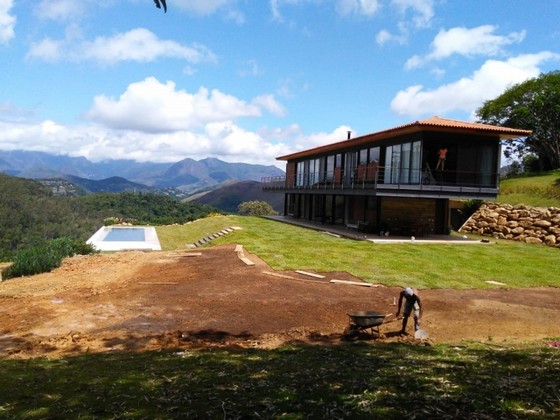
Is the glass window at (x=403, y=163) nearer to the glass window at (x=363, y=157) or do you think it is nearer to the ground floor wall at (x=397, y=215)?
the ground floor wall at (x=397, y=215)

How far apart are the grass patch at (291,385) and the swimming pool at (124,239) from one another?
1921 centimetres

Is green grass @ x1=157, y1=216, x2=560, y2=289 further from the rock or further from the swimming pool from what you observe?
the swimming pool

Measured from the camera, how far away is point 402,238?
25844 millimetres

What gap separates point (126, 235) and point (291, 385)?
30.5 m

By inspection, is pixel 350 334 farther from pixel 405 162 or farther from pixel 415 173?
pixel 405 162

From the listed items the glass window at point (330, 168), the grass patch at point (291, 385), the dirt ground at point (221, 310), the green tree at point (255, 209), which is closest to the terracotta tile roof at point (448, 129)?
the glass window at point (330, 168)

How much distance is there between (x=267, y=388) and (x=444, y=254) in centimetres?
1740

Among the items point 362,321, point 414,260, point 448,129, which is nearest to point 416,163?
point 448,129

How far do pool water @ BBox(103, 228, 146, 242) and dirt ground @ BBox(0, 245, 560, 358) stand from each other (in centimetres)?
Answer: 1321

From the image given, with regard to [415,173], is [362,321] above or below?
below

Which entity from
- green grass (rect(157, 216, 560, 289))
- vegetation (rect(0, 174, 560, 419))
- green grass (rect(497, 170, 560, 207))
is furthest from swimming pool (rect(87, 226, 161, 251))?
green grass (rect(497, 170, 560, 207))

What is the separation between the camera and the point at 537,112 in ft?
159

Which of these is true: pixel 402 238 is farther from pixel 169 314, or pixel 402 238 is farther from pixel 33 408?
pixel 33 408

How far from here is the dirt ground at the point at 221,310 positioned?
1030 centimetres
